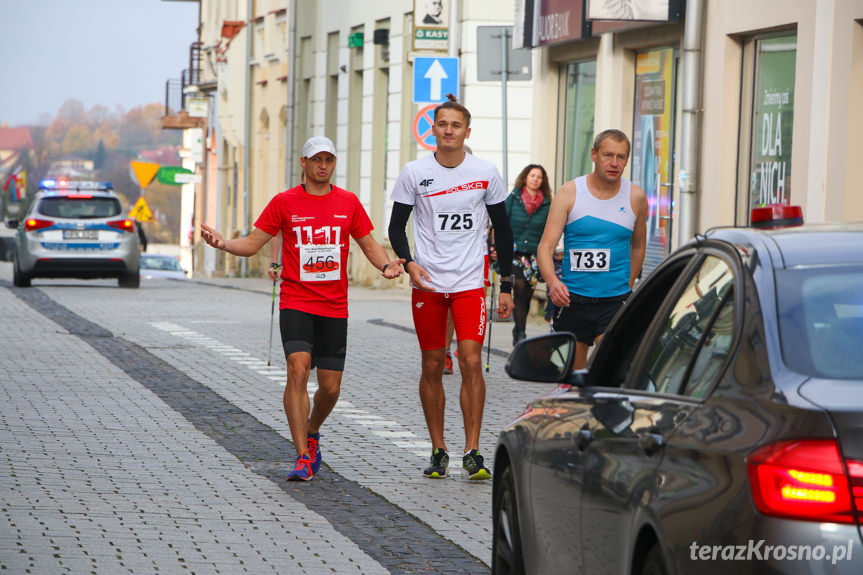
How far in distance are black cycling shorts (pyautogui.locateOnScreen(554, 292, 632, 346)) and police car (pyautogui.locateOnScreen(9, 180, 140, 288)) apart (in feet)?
63.5

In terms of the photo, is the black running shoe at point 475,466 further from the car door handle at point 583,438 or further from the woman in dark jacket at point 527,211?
the woman in dark jacket at point 527,211

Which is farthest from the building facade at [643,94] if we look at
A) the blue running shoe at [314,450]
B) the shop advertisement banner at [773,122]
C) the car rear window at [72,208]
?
the blue running shoe at [314,450]

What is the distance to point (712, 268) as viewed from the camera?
412cm

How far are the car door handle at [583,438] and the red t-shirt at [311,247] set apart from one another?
448 centimetres

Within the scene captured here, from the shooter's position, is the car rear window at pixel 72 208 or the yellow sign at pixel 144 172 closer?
the car rear window at pixel 72 208

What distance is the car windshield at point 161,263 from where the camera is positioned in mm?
41600

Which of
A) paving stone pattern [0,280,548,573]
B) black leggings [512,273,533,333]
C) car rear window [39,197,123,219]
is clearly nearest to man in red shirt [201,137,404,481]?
paving stone pattern [0,280,548,573]

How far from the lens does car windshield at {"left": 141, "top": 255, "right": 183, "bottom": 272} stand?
136 ft

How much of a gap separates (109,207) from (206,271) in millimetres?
25401

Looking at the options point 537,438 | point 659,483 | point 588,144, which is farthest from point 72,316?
point 659,483

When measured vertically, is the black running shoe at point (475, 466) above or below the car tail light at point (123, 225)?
below

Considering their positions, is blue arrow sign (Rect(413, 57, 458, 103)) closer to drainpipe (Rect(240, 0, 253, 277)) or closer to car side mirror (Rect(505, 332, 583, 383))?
car side mirror (Rect(505, 332, 583, 383))

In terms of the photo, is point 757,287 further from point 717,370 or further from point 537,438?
point 537,438

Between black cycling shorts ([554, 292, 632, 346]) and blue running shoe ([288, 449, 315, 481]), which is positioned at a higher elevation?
black cycling shorts ([554, 292, 632, 346])
